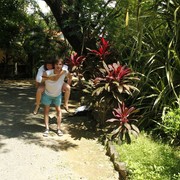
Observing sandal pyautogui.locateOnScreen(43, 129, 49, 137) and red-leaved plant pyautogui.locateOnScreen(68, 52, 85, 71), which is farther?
red-leaved plant pyautogui.locateOnScreen(68, 52, 85, 71)

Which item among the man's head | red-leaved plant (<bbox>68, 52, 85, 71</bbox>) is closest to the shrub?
the man's head

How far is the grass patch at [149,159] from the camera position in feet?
14.4

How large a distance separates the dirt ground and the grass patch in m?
0.30

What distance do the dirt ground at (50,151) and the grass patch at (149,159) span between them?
0.97ft

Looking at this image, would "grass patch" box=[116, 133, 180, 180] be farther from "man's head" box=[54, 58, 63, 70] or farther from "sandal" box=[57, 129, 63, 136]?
"man's head" box=[54, 58, 63, 70]

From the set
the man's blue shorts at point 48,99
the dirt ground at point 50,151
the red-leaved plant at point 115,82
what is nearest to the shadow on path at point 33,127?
the dirt ground at point 50,151

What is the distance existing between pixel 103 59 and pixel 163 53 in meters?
1.21

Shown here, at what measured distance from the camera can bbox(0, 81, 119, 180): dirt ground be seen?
186 inches

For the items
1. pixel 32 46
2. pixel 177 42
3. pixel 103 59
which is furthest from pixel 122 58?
pixel 32 46

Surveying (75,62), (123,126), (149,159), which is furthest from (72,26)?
(149,159)

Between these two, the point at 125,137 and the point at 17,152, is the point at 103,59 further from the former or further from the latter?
the point at 17,152

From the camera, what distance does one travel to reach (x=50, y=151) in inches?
218

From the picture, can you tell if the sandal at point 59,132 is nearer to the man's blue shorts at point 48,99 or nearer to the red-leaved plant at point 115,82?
the man's blue shorts at point 48,99

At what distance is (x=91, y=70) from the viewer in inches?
282
